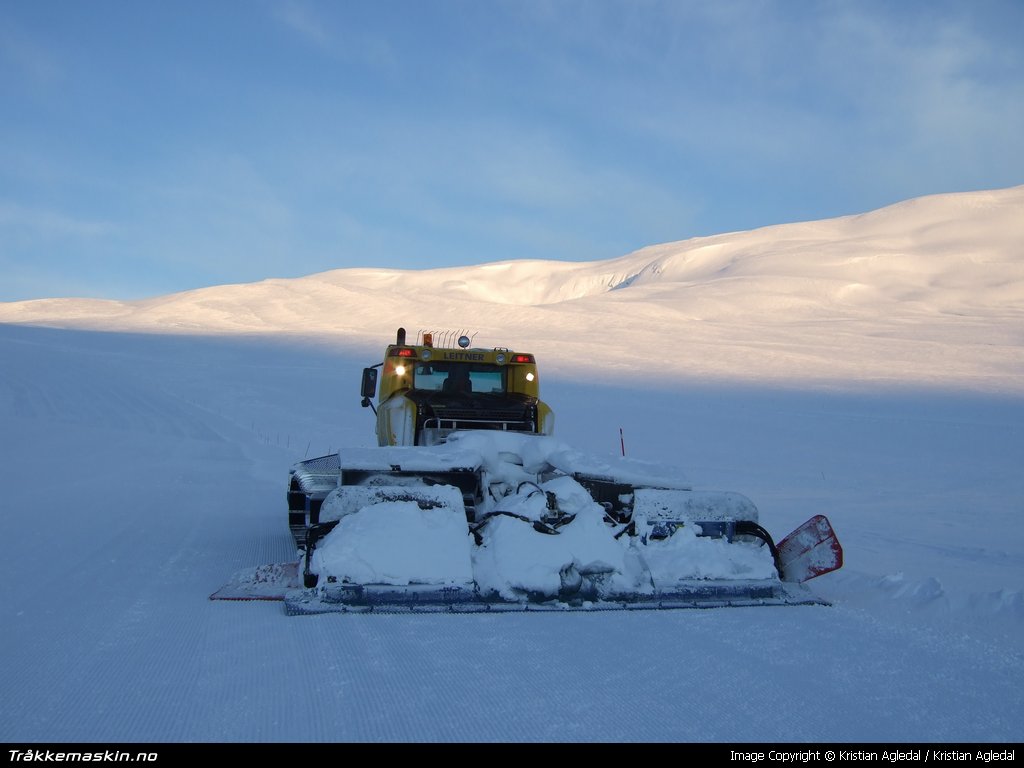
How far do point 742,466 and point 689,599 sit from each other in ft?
37.1

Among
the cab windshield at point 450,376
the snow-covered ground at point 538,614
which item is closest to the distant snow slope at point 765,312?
the snow-covered ground at point 538,614

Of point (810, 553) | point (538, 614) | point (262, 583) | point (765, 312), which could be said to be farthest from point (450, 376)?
point (765, 312)

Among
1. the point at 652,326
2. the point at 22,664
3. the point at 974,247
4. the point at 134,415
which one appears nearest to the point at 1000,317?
the point at 652,326

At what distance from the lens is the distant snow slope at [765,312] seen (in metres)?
35.4

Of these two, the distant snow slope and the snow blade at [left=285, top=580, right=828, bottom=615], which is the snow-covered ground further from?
the distant snow slope

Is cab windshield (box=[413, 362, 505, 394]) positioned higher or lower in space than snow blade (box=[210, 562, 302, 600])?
higher

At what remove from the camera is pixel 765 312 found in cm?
5947

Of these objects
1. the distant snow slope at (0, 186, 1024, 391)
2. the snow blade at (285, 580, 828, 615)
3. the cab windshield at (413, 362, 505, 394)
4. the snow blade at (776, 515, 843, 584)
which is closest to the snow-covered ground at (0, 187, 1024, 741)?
the snow blade at (285, 580, 828, 615)

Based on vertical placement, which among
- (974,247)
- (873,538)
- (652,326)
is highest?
(974,247)

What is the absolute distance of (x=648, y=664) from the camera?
14.7 feet

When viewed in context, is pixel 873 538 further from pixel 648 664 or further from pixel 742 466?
pixel 742 466

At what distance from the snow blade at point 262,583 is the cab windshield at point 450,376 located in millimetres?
3279

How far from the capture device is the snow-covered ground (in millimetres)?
3699

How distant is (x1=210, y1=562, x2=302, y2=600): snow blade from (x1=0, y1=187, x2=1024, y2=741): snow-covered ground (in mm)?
207
